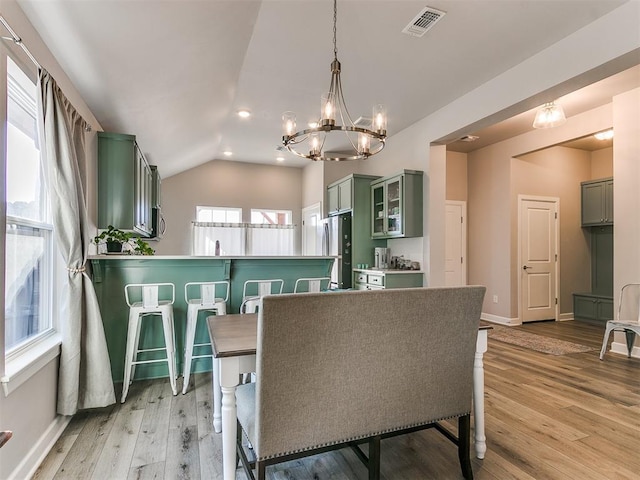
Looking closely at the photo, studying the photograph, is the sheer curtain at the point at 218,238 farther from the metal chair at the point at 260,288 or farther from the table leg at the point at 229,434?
the table leg at the point at 229,434

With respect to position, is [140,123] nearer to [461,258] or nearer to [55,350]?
[55,350]

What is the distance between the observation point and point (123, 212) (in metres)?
3.16

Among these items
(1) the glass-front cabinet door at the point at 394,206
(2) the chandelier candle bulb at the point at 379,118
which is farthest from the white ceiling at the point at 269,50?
(1) the glass-front cabinet door at the point at 394,206

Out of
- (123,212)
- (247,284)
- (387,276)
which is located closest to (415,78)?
(387,276)

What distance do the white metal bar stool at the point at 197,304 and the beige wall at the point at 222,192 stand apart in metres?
3.40

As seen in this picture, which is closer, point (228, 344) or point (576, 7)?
point (228, 344)

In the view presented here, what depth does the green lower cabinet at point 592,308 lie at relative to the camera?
5320 mm

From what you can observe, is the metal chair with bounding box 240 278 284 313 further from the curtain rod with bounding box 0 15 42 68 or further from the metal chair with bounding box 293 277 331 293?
the curtain rod with bounding box 0 15 42 68

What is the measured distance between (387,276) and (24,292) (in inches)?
136

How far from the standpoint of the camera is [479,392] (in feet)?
6.05

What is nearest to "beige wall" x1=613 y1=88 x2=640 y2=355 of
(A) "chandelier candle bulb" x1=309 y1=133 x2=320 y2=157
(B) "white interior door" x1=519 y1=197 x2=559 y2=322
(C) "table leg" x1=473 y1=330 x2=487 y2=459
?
(B) "white interior door" x1=519 y1=197 x2=559 y2=322

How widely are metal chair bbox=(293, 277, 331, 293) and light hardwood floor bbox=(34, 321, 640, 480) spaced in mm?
1227

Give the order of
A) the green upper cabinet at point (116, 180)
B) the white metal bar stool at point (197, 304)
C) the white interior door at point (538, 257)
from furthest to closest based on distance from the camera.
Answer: the white interior door at point (538, 257)
the green upper cabinet at point (116, 180)
the white metal bar stool at point (197, 304)

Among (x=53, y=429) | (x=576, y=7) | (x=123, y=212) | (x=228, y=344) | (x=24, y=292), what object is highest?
(x=576, y=7)
